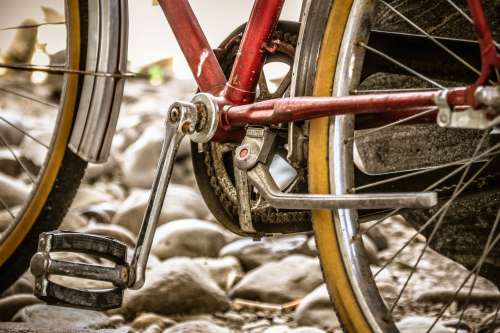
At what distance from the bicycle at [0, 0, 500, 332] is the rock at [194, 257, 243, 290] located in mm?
818

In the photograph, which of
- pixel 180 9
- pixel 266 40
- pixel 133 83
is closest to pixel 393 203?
pixel 266 40

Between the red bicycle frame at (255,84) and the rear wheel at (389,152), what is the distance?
Answer: 0.16ft

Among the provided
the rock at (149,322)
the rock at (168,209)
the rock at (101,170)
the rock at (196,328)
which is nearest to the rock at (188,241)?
the rock at (168,209)

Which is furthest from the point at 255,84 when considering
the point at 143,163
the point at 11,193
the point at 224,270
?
the point at 143,163

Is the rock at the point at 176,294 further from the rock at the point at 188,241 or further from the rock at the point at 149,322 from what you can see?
the rock at the point at 188,241


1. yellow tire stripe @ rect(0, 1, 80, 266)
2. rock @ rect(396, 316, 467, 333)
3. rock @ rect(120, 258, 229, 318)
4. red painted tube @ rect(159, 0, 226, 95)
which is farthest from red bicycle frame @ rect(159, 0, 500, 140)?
rock @ rect(120, 258, 229, 318)

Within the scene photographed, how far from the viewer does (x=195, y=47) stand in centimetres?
158

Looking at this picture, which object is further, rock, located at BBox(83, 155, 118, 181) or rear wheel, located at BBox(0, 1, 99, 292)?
rock, located at BBox(83, 155, 118, 181)

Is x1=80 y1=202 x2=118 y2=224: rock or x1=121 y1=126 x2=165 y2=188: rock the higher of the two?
x1=121 y1=126 x2=165 y2=188: rock

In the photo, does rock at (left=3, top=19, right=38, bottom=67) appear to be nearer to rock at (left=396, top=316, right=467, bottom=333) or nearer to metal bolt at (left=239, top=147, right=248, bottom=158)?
rock at (left=396, top=316, right=467, bottom=333)

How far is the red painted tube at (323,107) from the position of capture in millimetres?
1097

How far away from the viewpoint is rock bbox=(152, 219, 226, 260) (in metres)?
2.87

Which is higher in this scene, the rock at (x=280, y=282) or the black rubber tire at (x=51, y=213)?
the black rubber tire at (x=51, y=213)

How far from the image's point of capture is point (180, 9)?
162 centimetres
